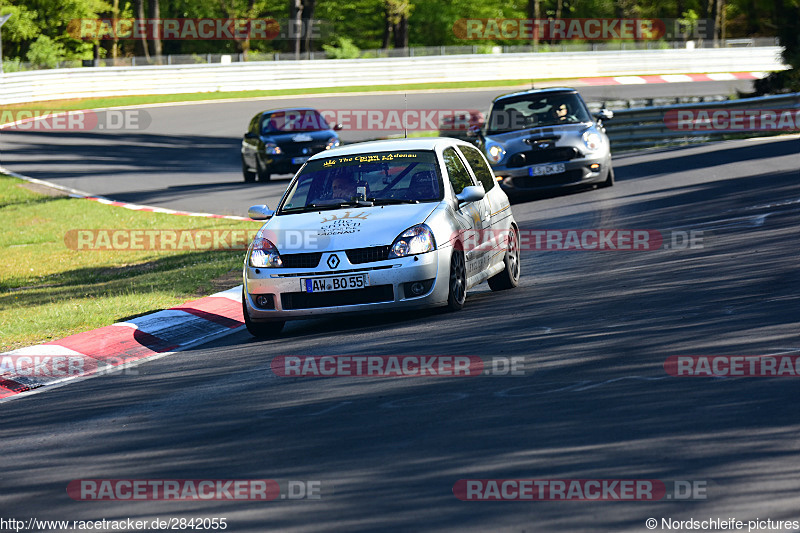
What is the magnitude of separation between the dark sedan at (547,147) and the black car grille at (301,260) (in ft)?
32.5

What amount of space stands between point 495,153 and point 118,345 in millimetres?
10202

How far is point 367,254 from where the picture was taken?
9484 mm

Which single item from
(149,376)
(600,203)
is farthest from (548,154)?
(149,376)

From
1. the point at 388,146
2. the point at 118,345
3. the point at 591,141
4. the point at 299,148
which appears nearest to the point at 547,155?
the point at 591,141

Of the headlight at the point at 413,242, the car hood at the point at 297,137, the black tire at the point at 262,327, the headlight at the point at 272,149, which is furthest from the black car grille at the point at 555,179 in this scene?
the black tire at the point at 262,327

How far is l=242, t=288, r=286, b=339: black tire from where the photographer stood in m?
9.82

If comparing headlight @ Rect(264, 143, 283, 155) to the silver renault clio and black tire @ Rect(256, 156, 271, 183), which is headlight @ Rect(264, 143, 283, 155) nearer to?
black tire @ Rect(256, 156, 271, 183)

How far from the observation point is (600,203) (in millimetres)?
17844

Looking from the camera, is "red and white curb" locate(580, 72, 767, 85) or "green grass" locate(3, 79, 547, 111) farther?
"red and white curb" locate(580, 72, 767, 85)

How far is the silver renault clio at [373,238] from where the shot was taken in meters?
9.47

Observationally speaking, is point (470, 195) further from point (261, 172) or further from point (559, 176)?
point (261, 172)

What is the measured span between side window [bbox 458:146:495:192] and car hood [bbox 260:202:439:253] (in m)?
1.54

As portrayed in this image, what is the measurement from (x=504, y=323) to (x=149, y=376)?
2.74 metres

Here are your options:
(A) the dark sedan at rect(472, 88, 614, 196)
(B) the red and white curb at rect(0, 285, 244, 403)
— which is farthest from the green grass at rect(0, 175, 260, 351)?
(A) the dark sedan at rect(472, 88, 614, 196)
